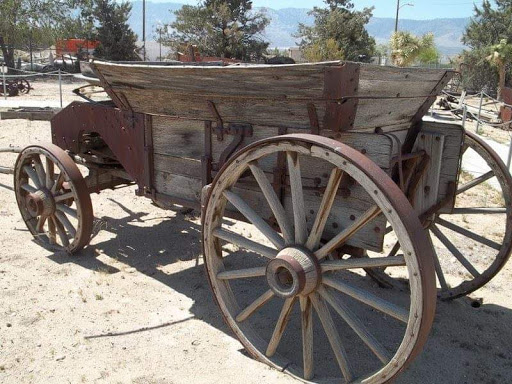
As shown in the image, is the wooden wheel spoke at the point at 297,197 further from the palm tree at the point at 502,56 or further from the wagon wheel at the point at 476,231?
the palm tree at the point at 502,56

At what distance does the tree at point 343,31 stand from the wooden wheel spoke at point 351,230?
3617 cm

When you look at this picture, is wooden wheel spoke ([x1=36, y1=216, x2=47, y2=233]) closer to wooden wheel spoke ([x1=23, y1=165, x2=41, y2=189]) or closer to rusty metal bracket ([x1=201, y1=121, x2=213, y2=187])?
wooden wheel spoke ([x1=23, y1=165, x2=41, y2=189])

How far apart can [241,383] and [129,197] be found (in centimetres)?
425

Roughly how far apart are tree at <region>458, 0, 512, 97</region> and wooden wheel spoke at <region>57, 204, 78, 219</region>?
127 feet

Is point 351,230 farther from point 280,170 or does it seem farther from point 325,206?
point 280,170

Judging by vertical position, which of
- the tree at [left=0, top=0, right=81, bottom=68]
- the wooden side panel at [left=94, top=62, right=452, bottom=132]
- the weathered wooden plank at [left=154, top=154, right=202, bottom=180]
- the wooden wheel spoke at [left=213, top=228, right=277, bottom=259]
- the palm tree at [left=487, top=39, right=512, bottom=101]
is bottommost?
the wooden wheel spoke at [left=213, top=228, right=277, bottom=259]

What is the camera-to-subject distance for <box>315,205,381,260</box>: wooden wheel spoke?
8.51 ft

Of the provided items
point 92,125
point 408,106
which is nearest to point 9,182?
point 92,125

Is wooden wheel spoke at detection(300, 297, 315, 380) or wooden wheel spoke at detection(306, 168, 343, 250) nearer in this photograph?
wooden wheel spoke at detection(306, 168, 343, 250)

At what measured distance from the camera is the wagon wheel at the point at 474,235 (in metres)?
3.81

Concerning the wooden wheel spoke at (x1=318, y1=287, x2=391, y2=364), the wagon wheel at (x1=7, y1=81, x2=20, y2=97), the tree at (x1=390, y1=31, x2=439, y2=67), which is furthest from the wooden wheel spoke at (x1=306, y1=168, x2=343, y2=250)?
the tree at (x1=390, y1=31, x2=439, y2=67)

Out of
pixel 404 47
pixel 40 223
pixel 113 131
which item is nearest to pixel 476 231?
pixel 113 131

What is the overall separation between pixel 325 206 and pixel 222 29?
40743mm

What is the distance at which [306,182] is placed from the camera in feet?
10.2
